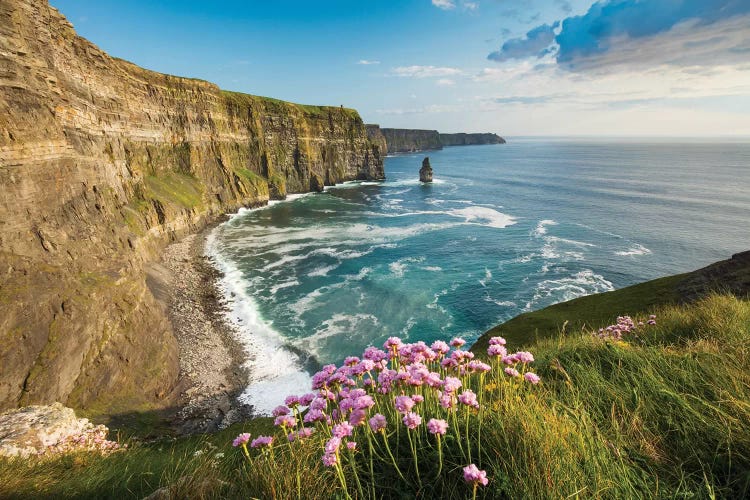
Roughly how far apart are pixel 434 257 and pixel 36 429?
155 ft

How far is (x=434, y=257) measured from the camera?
53844 mm

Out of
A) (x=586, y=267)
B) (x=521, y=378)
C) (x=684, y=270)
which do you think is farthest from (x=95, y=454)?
(x=684, y=270)

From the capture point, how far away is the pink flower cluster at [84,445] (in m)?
9.22

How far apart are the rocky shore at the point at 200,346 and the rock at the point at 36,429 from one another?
8.61 m

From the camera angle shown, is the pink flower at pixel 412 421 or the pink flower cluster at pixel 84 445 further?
the pink flower cluster at pixel 84 445

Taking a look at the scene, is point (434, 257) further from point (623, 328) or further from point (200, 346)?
point (623, 328)

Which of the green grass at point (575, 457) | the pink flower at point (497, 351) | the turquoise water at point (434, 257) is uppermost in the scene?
the pink flower at point (497, 351)

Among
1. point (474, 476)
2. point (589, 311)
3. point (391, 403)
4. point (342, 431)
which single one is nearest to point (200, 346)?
point (391, 403)

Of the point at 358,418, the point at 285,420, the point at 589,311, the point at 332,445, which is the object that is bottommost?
the point at 589,311

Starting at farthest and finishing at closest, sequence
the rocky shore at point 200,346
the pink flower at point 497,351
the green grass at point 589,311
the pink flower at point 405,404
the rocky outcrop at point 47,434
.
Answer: the green grass at point 589,311 → the rocky shore at point 200,346 → the rocky outcrop at point 47,434 → the pink flower at point 497,351 → the pink flower at point 405,404

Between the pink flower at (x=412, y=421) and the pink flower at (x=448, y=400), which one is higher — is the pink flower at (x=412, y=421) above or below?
above

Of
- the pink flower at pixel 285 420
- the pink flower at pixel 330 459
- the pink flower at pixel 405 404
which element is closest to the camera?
the pink flower at pixel 330 459

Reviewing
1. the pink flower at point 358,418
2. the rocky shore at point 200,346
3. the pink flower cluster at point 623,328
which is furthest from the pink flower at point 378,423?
the rocky shore at point 200,346

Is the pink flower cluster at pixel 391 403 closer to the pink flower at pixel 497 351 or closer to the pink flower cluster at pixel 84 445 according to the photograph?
the pink flower at pixel 497 351
